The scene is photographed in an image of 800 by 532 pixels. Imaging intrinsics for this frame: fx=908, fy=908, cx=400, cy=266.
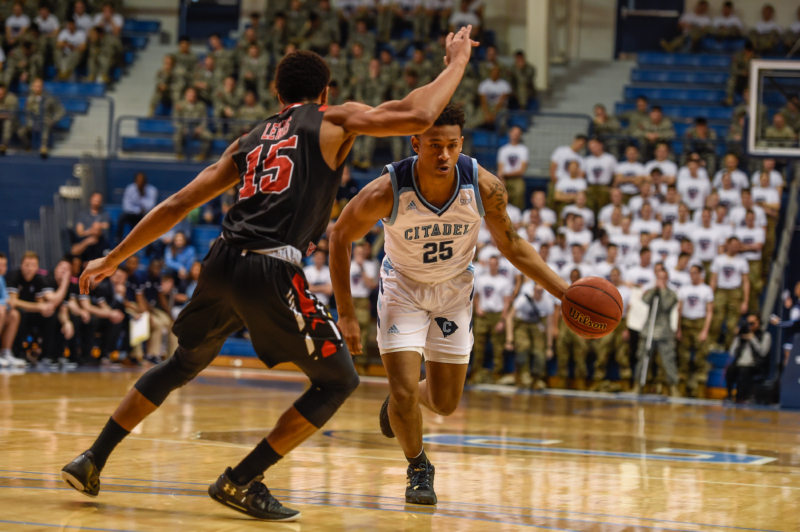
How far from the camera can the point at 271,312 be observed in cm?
400

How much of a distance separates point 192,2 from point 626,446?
19204mm

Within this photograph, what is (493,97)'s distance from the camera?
1806cm

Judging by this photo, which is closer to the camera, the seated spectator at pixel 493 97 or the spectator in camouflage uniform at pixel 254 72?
the seated spectator at pixel 493 97

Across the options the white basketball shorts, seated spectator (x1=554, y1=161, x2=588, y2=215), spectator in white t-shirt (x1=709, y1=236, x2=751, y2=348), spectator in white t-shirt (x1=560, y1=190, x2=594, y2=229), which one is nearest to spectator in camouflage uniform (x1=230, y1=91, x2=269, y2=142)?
seated spectator (x1=554, y1=161, x2=588, y2=215)

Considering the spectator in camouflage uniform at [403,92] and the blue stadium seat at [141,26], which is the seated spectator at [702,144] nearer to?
the spectator in camouflage uniform at [403,92]

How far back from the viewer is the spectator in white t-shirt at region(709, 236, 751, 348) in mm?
13969

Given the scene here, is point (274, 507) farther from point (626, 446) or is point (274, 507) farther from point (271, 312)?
Answer: point (626, 446)

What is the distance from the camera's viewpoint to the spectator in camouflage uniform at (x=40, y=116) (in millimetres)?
18594

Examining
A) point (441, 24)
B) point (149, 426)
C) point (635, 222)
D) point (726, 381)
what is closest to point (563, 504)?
point (149, 426)

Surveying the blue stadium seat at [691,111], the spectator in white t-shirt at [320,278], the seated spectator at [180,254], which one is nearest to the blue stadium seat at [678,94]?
the blue stadium seat at [691,111]

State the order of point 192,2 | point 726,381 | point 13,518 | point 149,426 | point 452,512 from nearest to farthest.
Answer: point 13,518
point 452,512
point 149,426
point 726,381
point 192,2

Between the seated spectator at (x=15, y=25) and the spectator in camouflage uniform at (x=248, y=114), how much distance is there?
19.8 ft

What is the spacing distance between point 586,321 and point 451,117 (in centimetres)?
142

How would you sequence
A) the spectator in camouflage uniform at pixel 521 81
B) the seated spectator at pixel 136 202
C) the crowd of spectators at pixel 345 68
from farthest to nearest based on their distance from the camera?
the spectator in camouflage uniform at pixel 521 81 → the crowd of spectators at pixel 345 68 → the seated spectator at pixel 136 202
